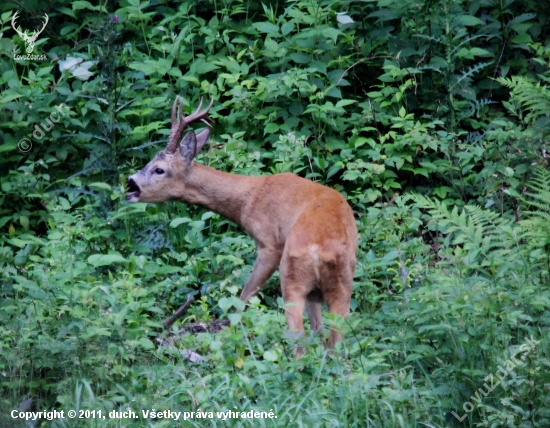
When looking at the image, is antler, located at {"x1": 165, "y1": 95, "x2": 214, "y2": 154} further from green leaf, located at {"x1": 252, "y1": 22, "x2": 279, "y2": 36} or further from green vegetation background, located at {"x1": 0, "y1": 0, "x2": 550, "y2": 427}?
green leaf, located at {"x1": 252, "y1": 22, "x2": 279, "y2": 36}

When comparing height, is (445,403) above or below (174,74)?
above

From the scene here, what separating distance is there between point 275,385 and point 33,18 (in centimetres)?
782

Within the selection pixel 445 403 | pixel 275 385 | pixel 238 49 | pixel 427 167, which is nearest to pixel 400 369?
pixel 445 403

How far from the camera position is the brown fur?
7.25 meters

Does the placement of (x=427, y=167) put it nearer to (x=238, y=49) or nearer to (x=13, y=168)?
(x=238, y=49)

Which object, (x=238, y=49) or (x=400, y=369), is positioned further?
(x=238, y=49)

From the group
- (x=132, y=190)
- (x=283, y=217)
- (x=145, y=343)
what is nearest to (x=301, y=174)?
(x=132, y=190)

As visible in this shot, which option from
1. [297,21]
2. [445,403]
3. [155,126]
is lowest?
[155,126]

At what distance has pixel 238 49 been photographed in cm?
1147

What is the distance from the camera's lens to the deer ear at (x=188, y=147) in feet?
30.1

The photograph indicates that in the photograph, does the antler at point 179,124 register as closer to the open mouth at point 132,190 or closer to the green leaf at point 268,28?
the open mouth at point 132,190

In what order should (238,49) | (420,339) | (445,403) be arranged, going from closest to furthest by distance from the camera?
1. (445,403)
2. (420,339)
3. (238,49)

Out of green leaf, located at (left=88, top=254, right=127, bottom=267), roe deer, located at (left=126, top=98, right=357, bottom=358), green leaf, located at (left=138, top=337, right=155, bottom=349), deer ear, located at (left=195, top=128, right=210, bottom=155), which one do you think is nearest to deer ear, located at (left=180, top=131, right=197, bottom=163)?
roe deer, located at (left=126, top=98, right=357, bottom=358)

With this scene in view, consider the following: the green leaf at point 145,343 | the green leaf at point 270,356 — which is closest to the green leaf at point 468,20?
the green leaf at point 145,343
